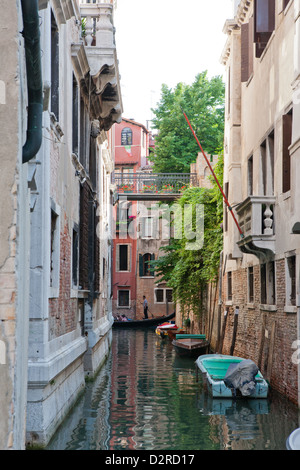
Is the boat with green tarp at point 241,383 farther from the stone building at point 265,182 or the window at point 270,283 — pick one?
the window at point 270,283

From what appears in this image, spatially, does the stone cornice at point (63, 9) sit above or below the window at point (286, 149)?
above

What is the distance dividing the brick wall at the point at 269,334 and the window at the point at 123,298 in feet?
80.6

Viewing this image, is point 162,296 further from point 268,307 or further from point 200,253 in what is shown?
point 268,307

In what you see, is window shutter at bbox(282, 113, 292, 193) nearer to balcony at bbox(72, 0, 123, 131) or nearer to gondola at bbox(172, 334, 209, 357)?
balcony at bbox(72, 0, 123, 131)

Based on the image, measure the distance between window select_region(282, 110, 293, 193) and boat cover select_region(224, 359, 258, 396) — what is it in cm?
307

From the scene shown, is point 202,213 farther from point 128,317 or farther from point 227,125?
point 128,317

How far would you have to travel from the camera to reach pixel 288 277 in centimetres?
1150

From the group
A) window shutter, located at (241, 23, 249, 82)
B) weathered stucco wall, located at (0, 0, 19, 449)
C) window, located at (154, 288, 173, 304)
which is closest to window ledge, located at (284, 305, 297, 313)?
window shutter, located at (241, 23, 249, 82)

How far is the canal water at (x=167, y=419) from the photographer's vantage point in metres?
8.17

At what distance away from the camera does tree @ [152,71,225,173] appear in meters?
35.5

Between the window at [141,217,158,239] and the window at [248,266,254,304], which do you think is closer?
the window at [248,266,254,304]

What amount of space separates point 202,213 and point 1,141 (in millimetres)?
18354

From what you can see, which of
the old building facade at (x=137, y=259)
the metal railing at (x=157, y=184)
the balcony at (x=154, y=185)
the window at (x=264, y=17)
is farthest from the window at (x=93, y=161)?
the old building facade at (x=137, y=259)

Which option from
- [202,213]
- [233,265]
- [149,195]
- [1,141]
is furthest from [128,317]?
[1,141]
